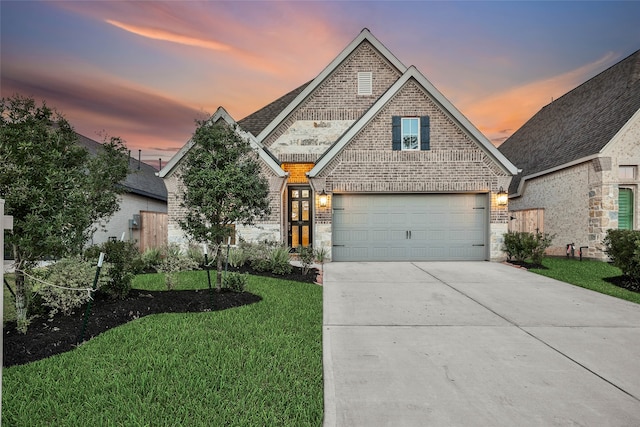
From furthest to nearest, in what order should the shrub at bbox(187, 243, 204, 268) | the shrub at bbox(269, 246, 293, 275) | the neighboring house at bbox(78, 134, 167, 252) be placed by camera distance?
1. the neighboring house at bbox(78, 134, 167, 252)
2. the shrub at bbox(187, 243, 204, 268)
3. the shrub at bbox(269, 246, 293, 275)

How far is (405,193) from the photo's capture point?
13078 mm

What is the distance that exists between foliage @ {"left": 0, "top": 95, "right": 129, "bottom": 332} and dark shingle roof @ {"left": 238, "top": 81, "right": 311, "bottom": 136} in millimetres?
10841

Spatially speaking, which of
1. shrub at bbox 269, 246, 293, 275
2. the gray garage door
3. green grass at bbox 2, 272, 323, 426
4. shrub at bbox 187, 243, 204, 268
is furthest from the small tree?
the gray garage door

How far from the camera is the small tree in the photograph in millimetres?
6750

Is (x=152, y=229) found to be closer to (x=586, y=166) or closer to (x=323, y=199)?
(x=323, y=199)

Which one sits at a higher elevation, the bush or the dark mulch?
the bush

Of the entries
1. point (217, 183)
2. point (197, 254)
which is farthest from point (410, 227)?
point (217, 183)

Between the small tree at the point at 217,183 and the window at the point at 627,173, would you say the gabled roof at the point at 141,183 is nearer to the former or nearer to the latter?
the small tree at the point at 217,183

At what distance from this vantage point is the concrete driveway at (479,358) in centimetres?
301

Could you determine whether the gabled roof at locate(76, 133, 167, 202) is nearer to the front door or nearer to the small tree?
the front door

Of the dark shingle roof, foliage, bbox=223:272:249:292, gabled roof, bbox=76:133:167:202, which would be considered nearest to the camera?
foliage, bbox=223:272:249:292

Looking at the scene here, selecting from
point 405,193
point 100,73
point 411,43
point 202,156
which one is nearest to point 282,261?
point 202,156

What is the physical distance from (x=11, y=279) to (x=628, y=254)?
16179 millimetres

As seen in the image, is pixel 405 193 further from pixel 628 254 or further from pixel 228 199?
pixel 228 199
